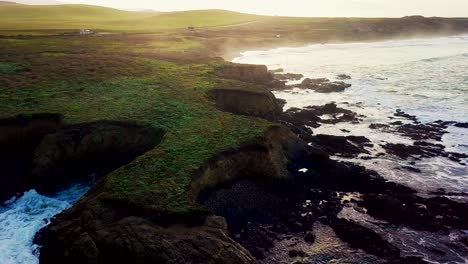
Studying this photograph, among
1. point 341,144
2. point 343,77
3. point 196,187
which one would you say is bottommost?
point 341,144

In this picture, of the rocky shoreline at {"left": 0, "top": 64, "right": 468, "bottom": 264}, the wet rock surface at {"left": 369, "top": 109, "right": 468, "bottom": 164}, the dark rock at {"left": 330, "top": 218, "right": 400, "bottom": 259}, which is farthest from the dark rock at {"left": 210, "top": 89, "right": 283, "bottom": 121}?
the dark rock at {"left": 330, "top": 218, "right": 400, "bottom": 259}

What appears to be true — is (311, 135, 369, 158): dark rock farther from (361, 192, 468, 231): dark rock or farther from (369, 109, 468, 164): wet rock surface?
(361, 192, 468, 231): dark rock

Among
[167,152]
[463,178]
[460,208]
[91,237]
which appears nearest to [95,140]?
[167,152]

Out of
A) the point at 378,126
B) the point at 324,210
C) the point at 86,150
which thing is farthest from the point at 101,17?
the point at 324,210

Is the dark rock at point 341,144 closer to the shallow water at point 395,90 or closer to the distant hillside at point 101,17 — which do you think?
the shallow water at point 395,90

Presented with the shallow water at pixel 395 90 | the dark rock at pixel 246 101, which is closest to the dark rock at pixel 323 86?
the shallow water at pixel 395 90

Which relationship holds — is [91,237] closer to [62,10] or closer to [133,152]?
[133,152]

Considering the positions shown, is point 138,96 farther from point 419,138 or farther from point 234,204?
point 419,138
